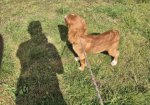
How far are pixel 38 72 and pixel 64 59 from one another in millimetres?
958

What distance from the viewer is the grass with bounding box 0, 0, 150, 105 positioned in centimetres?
339

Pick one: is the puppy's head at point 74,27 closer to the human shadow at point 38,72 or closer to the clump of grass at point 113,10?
the human shadow at point 38,72

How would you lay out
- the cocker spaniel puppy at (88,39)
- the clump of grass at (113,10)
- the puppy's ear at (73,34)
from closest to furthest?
the puppy's ear at (73,34), the cocker spaniel puppy at (88,39), the clump of grass at (113,10)

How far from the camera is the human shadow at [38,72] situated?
11.1 feet

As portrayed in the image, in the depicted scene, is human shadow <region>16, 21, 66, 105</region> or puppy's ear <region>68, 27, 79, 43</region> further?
human shadow <region>16, 21, 66, 105</region>

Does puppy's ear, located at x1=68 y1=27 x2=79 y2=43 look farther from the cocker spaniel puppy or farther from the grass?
the grass

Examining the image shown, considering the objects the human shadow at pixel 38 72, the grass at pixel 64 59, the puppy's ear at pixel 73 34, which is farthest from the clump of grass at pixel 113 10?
the puppy's ear at pixel 73 34

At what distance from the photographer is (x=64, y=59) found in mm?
4234

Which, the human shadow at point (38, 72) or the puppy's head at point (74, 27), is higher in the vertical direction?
the puppy's head at point (74, 27)

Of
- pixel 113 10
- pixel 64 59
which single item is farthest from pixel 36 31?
pixel 113 10

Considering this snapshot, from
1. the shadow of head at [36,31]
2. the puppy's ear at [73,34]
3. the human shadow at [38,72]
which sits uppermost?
the puppy's ear at [73,34]

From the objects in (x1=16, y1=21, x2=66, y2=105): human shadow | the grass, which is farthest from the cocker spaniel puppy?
(x1=16, y1=21, x2=66, y2=105): human shadow

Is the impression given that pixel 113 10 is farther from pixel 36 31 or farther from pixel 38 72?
pixel 38 72

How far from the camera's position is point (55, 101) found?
3270 millimetres
